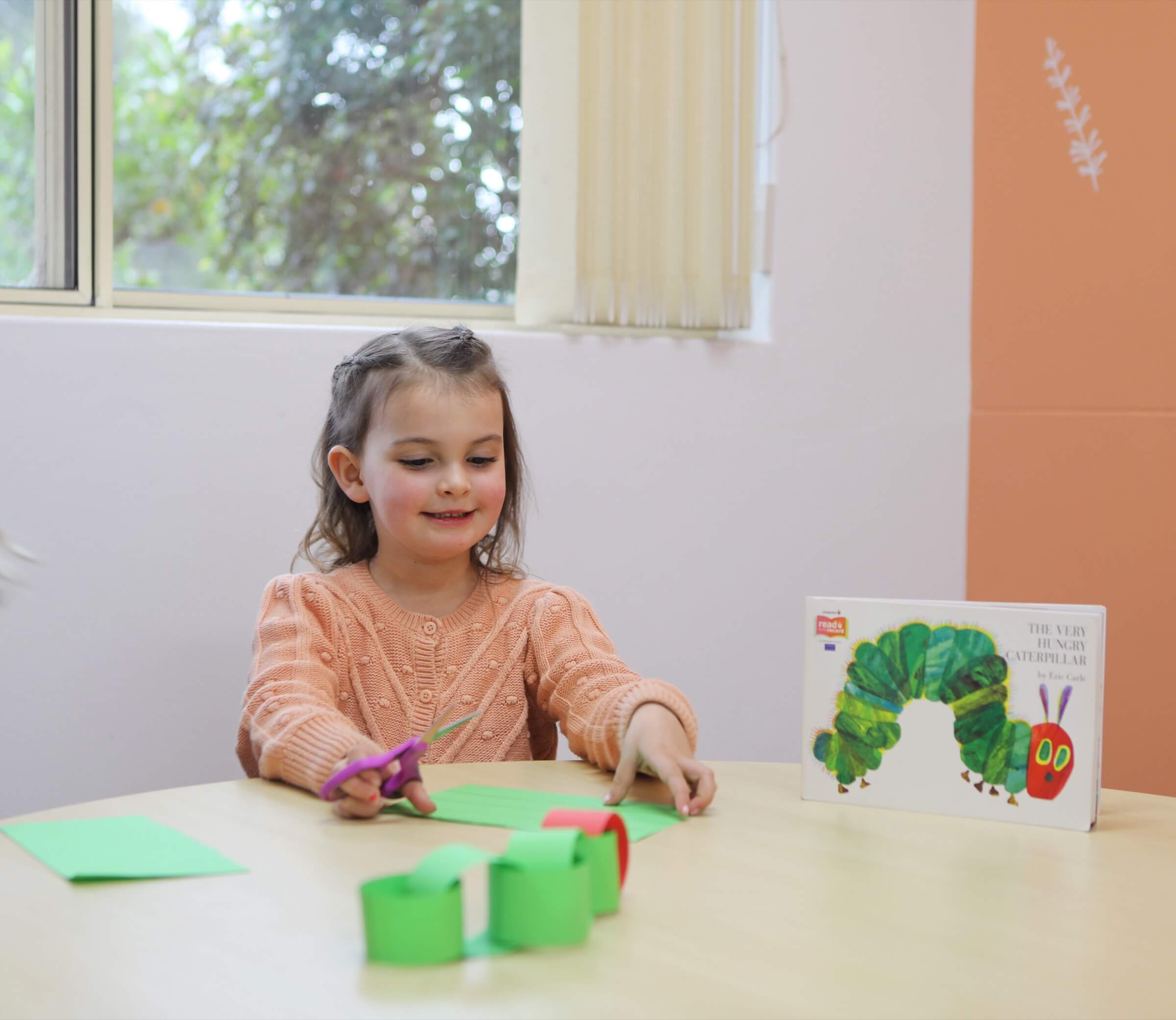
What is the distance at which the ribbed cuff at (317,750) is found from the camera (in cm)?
105

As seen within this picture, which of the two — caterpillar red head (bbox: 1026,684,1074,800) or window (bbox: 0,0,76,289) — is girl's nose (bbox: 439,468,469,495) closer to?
caterpillar red head (bbox: 1026,684,1074,800)

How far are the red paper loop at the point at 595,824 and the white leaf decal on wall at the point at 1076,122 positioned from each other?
72.2 inches

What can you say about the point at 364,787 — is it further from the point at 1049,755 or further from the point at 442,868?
the point at 1049,755

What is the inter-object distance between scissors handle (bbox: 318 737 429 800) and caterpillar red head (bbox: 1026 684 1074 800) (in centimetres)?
50

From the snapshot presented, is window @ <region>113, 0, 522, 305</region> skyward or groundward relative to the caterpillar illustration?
skyward

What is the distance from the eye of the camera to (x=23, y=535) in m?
1.68

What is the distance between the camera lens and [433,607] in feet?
4.74

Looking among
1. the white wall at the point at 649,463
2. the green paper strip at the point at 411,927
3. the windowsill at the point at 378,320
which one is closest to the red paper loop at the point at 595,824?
the green paper strip at the point at 411,927

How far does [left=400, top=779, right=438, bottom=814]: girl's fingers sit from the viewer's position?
984 mm

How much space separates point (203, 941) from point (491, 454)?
81 cm

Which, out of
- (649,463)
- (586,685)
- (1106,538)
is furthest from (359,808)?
(1106,538)

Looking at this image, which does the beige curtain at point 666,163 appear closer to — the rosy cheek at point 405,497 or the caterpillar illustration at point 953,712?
the rosy cheek at point 405,497

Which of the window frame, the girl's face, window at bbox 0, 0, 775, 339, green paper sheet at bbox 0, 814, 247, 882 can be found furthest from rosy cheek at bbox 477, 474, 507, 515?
the window frame

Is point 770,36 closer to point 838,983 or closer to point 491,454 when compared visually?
point 491,454
